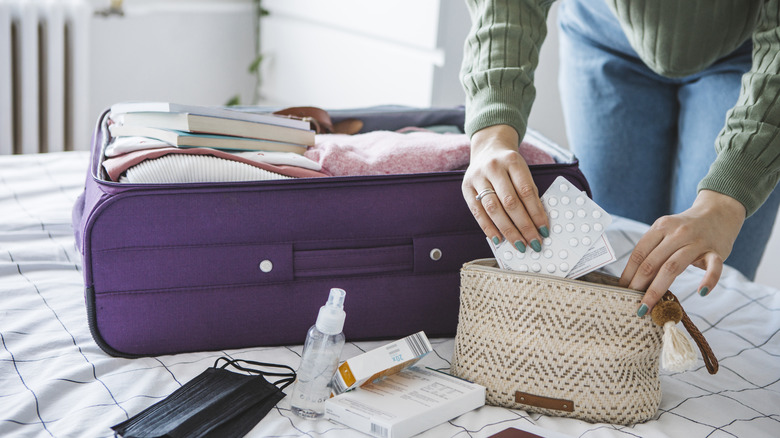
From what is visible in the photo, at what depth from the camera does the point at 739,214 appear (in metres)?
0.88

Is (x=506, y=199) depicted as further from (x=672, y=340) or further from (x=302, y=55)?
(x=302, y=55)

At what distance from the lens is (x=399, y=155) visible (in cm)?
110

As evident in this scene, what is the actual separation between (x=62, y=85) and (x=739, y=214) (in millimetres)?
2260

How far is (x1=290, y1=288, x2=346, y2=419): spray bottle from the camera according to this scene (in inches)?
32.8

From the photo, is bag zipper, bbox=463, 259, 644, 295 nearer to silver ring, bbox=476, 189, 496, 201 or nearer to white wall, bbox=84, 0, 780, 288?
silver ring, bbox=476, 189, 496, 201

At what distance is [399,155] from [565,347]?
41 centimetres

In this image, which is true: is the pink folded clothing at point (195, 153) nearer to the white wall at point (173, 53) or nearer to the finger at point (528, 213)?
Result: the finger at point (528, 213)

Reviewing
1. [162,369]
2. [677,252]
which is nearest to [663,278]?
[677,252]

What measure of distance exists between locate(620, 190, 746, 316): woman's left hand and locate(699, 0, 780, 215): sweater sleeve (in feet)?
0.17

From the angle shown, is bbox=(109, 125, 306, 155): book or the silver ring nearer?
the silver ring

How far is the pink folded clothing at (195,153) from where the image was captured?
97cm

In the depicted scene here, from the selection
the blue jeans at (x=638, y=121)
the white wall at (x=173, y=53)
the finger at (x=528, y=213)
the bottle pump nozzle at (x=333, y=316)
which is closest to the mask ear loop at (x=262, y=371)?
the bottle pump nozzle at (x=333, y=316)

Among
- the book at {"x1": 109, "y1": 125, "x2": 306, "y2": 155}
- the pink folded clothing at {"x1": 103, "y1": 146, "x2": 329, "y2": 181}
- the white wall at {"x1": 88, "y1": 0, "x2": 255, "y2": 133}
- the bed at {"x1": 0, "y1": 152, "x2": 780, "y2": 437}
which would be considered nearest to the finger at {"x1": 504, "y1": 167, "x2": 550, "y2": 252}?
the bed at {"x1": 0, "y1": 152, "x2": 780, "y2": 437}

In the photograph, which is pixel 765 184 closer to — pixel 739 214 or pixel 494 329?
pixel 739 214
